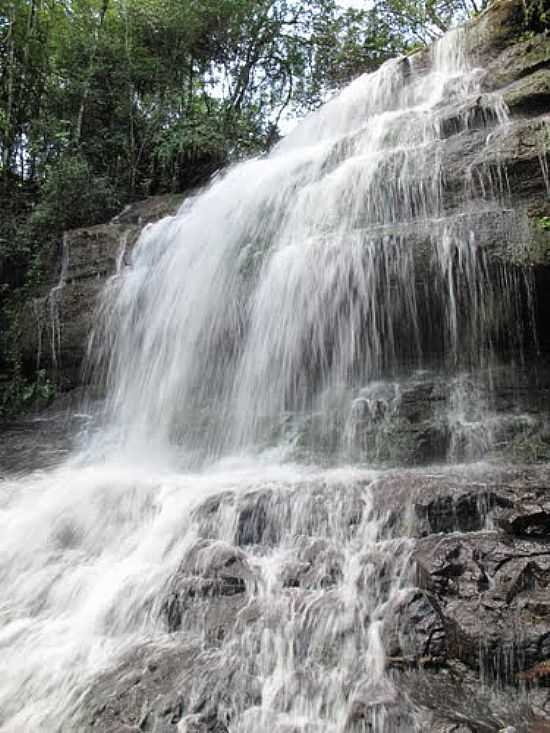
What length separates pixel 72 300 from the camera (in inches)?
350

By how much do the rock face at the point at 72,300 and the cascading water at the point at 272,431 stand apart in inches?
15.5

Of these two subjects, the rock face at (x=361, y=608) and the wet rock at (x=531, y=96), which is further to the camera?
the wet rock at (x=531, y=96)

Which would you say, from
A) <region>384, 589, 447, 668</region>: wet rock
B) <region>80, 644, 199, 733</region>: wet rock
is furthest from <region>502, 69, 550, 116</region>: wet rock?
<region>80, 644, 199, 733</region>: wet rock

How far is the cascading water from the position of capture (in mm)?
3006

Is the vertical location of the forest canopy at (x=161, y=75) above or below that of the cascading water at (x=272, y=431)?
above

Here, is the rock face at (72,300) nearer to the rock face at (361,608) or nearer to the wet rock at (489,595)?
the rock face at (361,608)

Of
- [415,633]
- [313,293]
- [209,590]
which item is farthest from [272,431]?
[415,633]

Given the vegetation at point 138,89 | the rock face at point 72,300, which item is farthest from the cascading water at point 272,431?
the vegetation at point 138,89

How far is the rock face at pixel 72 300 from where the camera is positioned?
28.2 ft

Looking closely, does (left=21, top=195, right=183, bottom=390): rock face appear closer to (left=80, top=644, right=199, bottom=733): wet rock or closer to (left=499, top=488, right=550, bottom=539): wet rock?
(left=80, top=644, right=199, bottom=733): wet rock

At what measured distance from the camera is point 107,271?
911 centimetres

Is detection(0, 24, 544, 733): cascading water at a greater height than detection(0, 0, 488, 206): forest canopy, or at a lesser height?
lesser

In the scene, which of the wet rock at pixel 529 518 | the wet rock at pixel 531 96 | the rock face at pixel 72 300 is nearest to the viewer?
the wet rock at pixel 529 518

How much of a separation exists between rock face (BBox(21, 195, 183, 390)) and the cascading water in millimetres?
394
